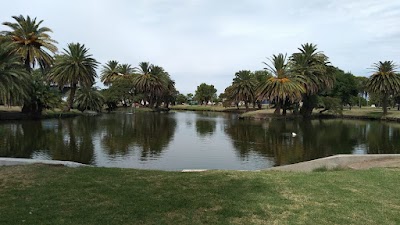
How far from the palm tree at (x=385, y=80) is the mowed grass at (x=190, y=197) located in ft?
189

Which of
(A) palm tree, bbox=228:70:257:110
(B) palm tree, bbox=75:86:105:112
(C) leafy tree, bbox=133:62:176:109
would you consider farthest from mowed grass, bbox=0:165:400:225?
(C) leafy tree, bbox=133:62:176:109

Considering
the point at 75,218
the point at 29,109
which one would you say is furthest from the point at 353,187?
the point at 29,109

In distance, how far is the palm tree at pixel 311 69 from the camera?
207 feet

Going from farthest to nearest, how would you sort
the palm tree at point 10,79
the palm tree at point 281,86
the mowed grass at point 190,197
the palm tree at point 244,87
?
the palm tree at point 244,87, the palm tree at point 281,86, the palm tree at point 10,79, the mowed grass at point 190,197

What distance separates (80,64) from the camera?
63625mm

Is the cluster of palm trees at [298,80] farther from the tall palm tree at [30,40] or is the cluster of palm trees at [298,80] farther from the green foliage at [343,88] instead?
the tall palm tree at [30,40]

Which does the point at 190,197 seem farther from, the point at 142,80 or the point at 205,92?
the point at 205,92

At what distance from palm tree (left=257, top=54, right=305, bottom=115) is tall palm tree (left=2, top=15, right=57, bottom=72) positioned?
1362 inches

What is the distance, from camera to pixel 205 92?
146 m

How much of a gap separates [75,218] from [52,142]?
2093 cm

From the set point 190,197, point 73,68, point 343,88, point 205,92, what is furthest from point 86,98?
point 205,92

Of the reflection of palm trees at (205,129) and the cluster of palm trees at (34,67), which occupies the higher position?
the cluster of palm trees at (34,67)

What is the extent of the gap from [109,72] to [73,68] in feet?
137

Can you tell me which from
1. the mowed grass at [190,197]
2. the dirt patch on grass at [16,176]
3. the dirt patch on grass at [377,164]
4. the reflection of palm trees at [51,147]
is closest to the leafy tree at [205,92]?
the reflection of palm trees at [51,147]
